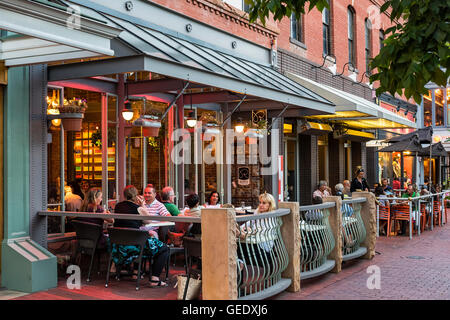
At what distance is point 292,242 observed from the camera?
7730 millimetres

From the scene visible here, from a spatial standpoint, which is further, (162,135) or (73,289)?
(162,135)

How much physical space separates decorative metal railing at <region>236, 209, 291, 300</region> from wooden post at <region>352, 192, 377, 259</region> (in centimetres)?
354

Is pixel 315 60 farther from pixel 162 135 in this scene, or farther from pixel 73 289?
→ pixel 73 289

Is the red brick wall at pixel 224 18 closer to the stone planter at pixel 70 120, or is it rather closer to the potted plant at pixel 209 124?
the potted plant at pixel 209 124

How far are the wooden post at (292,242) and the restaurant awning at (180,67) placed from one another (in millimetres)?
2720

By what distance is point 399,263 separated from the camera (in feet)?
33.4

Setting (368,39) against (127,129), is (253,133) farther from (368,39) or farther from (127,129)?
(368,39)

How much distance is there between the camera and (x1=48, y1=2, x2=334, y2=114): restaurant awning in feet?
26.3

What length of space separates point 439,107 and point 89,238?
31.3 metres

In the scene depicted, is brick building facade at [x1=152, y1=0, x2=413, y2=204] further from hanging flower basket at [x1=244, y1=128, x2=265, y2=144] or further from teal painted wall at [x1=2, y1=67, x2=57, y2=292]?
teal painted wall at [x1=2, y1=67, x2=57, y2=292]

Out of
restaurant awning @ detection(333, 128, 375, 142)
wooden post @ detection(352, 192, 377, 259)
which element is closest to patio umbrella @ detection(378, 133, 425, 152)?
restaurant awning @ detection(333, 128, 375, 142)

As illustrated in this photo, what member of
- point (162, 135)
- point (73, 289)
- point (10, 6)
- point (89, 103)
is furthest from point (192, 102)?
point (10, 6)

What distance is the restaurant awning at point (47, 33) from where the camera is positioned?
19.7ft
